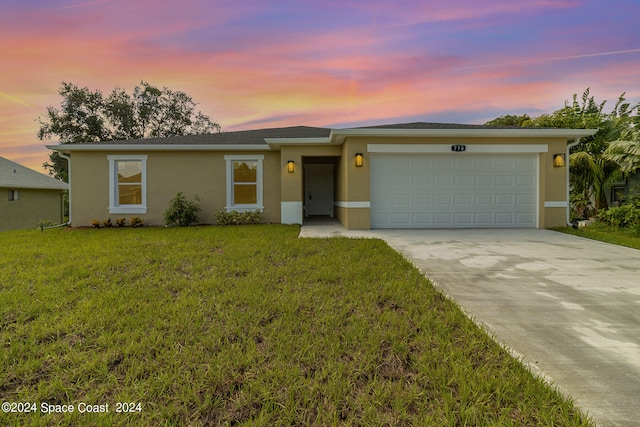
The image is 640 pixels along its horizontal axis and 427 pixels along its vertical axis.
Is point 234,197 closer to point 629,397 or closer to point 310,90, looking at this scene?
point 310,90

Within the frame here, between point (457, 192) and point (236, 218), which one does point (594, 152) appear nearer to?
point (457, 192)

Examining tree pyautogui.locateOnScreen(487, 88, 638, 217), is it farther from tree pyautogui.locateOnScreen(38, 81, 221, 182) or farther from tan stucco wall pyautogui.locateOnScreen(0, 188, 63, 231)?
tan stucco wall pyautogui.locateOnScreen(0, 188, 63, 231)

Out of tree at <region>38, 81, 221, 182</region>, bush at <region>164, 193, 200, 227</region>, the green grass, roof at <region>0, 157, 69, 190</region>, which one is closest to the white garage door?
the green grass

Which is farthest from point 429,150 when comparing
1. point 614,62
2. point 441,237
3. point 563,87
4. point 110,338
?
point 563,87

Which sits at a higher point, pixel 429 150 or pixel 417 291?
pixel 429 150

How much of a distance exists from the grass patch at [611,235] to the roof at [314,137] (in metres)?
2.91

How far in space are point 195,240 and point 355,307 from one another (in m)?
5.15

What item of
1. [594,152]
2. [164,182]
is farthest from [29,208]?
[594,152]

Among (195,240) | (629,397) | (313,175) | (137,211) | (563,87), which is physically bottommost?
(629,397)

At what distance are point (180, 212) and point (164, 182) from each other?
148 centimetres

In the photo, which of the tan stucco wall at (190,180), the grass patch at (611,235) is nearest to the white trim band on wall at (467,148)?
the tan stucco wall at (190,180)

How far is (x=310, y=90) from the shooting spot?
1243 cm

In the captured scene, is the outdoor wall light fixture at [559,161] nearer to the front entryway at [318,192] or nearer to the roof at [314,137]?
the roof at [314,137]

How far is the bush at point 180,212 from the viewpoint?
9.80m
